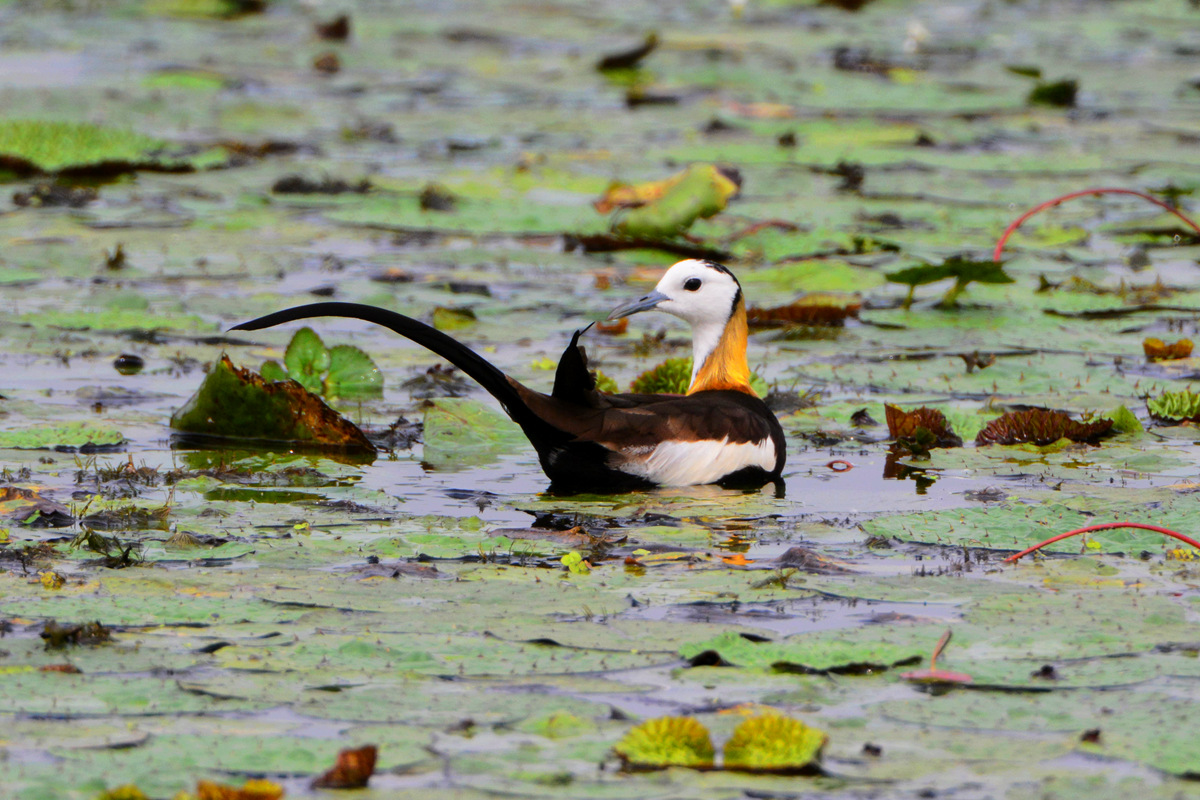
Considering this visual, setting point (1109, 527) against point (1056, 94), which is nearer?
point (1109, 527)

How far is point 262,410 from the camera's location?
19.9 ft

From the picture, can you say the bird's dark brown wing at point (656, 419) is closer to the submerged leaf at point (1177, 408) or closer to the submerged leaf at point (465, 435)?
the submerged leaf at point (465, 435)

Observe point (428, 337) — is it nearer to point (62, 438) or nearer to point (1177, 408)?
point (62, 438)

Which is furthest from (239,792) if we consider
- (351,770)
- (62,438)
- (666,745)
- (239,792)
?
(62,438)

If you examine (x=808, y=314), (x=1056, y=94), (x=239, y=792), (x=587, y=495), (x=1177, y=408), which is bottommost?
(x=239, y=792)

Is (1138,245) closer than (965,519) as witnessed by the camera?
No

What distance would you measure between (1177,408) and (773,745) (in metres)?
3.76

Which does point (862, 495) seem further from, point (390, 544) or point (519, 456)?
point (390, 544)

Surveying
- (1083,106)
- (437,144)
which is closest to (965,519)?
(437,144)

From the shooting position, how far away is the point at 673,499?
217 inches

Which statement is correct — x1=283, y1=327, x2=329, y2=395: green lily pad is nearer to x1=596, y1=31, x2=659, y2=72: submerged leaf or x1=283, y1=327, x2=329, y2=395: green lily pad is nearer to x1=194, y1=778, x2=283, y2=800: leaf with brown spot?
x1=194, y1=778, x2=283, y2=800: leaf with brown spot

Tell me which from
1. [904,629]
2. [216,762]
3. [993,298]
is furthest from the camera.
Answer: [993,298]

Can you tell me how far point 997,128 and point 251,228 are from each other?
22.4 feet

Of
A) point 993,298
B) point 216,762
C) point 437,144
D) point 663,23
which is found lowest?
point 216,762
